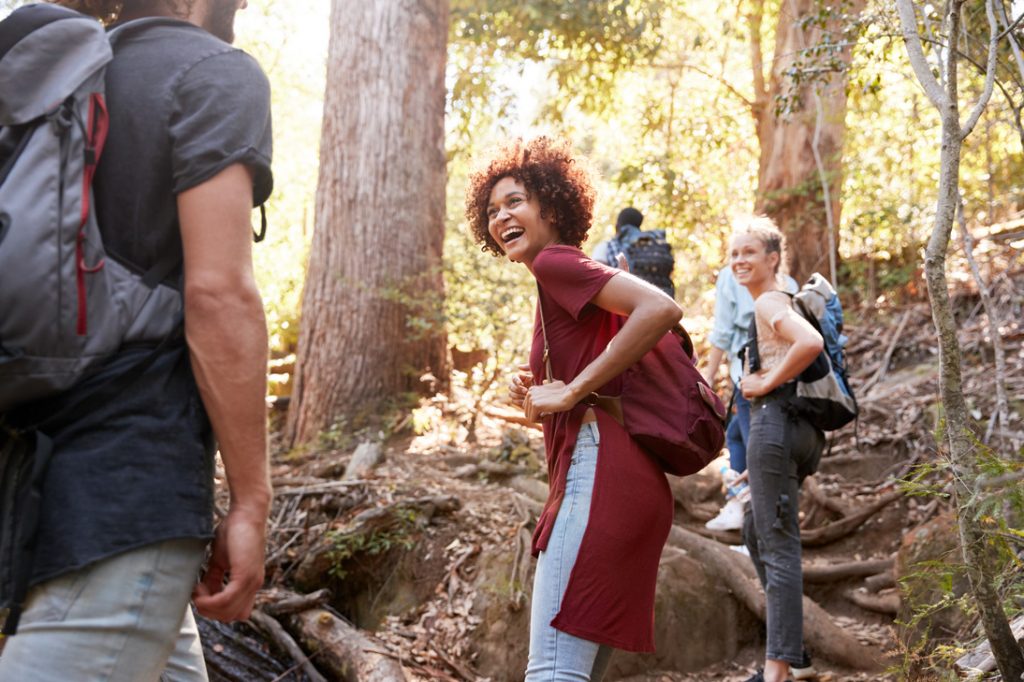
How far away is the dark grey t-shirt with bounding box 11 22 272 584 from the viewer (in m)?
1.54

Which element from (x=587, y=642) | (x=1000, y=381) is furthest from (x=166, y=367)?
(x=1000, y=381)

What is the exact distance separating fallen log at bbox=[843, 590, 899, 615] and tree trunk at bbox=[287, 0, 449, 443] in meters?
4.46

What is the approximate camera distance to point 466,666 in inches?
199

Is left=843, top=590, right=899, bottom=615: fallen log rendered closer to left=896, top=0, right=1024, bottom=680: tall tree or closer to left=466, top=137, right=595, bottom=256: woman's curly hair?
left=896, top=0, right=1024, bottom=680: tall tree

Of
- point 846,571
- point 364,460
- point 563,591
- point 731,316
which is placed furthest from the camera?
point 364,460

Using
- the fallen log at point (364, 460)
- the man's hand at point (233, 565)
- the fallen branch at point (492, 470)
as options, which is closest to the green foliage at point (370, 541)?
the fallen log at point (364, 460)

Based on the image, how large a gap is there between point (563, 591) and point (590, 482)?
32 cm

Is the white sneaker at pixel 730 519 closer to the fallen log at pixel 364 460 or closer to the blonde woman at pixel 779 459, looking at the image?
the blonde woman at pixel 779 459

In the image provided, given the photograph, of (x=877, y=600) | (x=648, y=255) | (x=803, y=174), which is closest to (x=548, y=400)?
(x=877, y=600)

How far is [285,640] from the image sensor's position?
16.6 feet

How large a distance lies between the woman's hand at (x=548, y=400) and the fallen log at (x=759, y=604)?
129 inches

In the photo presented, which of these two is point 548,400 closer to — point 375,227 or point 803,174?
point 375,227

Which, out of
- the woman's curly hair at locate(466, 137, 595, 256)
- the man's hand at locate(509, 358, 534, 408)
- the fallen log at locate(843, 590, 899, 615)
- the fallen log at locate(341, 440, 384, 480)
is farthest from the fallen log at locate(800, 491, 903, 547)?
the woman's curly hair at locate(466, 137, 595, 256)

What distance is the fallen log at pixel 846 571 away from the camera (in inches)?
252
